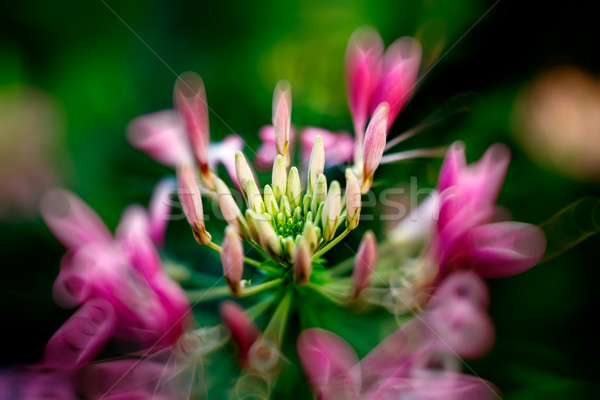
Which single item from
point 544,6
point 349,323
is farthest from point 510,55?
point 349,323

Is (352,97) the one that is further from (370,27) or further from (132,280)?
(132,280)

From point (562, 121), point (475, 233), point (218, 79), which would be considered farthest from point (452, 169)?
point (218, 79)

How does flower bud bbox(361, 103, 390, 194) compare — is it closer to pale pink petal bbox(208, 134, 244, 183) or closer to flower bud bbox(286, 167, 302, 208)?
flower bud bbox(286, 167, 302, 208)

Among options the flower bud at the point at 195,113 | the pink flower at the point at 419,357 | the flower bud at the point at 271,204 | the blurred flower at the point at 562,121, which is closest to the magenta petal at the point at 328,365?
the pink flower at the point at 419,357

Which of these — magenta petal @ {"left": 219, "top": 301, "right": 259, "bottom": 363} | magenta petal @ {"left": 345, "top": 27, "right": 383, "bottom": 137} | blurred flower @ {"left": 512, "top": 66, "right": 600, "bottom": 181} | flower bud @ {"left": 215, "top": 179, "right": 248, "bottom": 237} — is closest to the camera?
magenta petal @ {"left": 219, "top": 301, "right": 259, "bottom": 363}

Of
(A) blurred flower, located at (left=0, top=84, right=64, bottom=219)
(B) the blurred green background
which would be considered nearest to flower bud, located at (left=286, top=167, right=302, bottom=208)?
(B) the blurred green background

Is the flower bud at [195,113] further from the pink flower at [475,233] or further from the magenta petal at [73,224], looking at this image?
the pink flower at [475,233]
